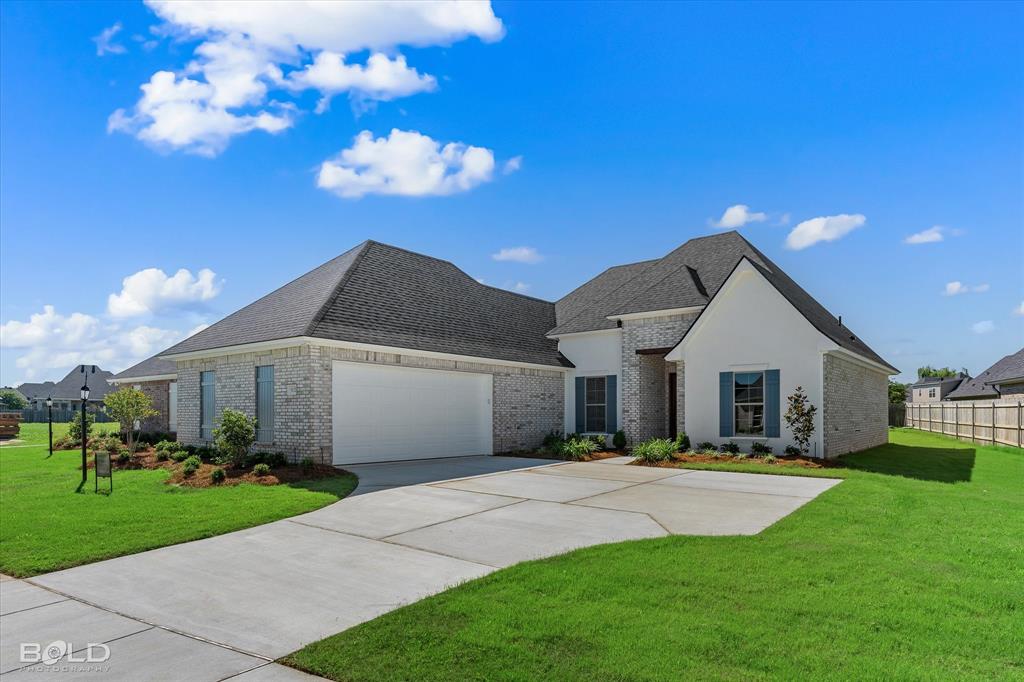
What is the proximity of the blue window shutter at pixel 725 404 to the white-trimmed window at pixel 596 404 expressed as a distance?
16.1ft

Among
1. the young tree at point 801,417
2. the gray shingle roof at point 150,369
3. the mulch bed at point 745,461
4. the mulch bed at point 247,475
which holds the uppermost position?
the gray shingle roof at point 150,369

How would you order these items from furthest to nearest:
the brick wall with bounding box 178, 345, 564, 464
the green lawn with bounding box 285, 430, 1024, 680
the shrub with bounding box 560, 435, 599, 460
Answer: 1. the shrub with bounding box 560, 435, 599, 460
2. the brick wall with bounding box 178, 345, 564, 464
3. the green lawn with bounding box 285, 430, 1024, 680

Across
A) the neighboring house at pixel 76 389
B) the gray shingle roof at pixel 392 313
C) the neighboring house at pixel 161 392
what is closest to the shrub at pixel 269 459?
the gray shingle roof at pixel 392 313

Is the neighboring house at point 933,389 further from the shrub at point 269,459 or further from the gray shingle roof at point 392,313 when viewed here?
the shrub at point 269,459

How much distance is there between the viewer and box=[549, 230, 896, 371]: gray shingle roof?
21.5 m

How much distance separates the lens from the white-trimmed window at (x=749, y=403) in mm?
18500

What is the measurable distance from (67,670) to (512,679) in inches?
138

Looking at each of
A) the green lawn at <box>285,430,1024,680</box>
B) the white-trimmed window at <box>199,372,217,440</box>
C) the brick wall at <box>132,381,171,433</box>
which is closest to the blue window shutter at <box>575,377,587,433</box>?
the white-trimmed window at <box>199,372,217,440</box>

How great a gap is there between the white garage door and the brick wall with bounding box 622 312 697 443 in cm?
500

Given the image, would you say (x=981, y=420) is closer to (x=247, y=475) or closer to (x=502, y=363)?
(x=502, y=363)

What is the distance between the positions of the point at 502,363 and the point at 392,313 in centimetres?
442

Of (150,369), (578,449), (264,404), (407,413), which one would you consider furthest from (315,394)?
(150,369)

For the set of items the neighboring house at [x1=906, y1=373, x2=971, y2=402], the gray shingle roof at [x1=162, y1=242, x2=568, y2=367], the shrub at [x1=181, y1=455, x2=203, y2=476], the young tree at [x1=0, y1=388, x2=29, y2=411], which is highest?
the gray shingle roof at [x1=162, y1=242, x2=568, y2=367]

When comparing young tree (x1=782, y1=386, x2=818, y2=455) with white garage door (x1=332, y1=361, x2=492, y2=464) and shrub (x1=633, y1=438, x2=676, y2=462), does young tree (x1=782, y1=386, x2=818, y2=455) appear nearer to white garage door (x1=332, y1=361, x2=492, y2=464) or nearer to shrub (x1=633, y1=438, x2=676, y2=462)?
shrub (x1=633, y1=438, x2=676, y2=462)
